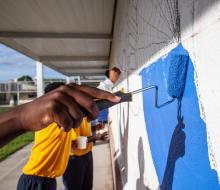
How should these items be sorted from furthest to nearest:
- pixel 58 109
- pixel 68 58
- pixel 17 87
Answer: pixel 17 87 → pixel 68 58 → pixel 58 109

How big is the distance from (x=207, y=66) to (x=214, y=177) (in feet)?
0.94

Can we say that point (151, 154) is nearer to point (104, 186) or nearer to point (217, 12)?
point (217, 12)

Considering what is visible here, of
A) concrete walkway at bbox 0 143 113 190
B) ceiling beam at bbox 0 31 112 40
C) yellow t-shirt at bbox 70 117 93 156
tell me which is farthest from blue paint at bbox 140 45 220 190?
ceiling beam at bbox 0 31 112 40

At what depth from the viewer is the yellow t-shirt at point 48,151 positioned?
2781 mm

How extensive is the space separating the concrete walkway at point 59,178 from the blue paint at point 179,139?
4124 mm

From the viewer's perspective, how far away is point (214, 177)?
792mm

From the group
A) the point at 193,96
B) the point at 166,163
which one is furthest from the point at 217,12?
the point at 166,163

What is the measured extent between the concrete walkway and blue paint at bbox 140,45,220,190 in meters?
4.12

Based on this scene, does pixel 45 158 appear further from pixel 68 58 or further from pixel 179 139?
pixel 68 58

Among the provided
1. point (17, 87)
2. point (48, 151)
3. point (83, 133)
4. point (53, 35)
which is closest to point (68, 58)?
point (53, 35)

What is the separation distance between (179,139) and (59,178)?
215 inches

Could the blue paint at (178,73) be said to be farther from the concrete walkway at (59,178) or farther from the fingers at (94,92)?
the concrete walkway at (59,178)

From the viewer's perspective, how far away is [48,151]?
9.19 feet

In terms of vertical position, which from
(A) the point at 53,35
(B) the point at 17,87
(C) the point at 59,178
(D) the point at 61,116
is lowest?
(C) the point at 59,178
